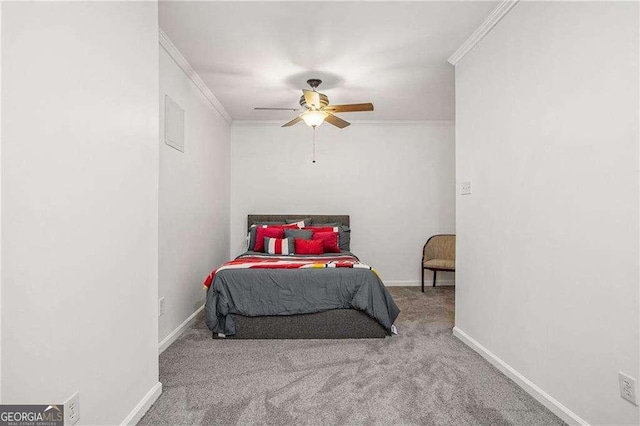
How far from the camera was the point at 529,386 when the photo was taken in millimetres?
2082

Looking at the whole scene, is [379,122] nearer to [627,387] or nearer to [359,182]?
[359,182]

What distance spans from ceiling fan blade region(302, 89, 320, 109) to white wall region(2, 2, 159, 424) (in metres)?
1.37

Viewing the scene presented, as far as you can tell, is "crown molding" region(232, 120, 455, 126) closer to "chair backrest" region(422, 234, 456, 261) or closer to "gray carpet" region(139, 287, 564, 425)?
"chair backrest" region(422, 234, 456, 261)

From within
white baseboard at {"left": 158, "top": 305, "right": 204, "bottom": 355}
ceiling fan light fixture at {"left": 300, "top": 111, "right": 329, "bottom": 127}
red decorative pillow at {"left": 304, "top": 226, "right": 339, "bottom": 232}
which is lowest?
white baseboard at {"left": 158, "top": 305, "right": 204, "bottom": 355}

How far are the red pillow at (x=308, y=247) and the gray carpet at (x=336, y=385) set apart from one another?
53.8 inches

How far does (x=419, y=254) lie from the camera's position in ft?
17.5

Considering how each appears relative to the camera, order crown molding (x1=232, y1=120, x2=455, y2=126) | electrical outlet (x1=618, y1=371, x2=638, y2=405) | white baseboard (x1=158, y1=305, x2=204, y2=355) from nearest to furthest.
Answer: electrical outlet (x1=618, y1=371, x2=638, y2=405) < white baseboard (x1=158, y1=305, x2=204, y2=355) < crown molding (x1=232, y1=120, x2=455, y2=126)

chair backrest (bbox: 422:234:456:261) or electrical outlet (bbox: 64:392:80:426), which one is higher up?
chair backrest (bbox: 422:234:456:261)

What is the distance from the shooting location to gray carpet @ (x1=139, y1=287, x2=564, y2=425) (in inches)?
73.3

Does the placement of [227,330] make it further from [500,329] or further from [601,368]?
[601,368]

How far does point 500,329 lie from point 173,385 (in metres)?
2.20

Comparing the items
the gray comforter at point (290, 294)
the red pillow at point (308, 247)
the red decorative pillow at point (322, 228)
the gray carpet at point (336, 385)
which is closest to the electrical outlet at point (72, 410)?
the gray carpet at point (336, 385)

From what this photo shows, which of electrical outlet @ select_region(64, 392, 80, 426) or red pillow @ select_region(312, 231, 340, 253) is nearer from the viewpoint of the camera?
electrical outlet @ select_region(64, 392, 80, 426)

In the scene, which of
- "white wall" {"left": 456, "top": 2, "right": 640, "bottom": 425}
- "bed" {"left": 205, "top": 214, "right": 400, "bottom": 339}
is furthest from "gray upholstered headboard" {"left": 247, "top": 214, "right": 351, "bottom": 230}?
"white wall" {"left": 456, "top": 2, "right": 640, "bottom": 425}
